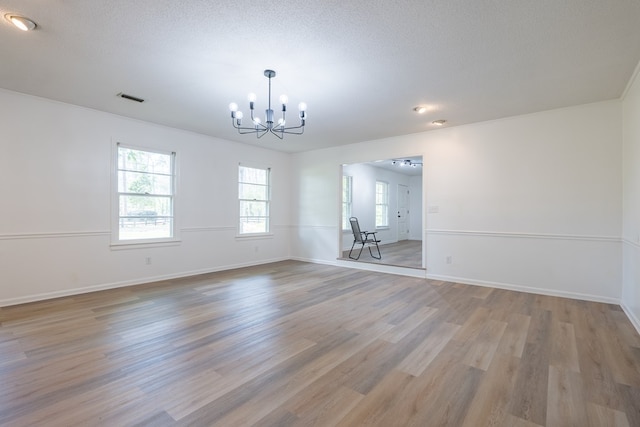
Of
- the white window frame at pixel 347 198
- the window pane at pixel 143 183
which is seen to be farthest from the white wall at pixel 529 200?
the window pane at pixel 143 183

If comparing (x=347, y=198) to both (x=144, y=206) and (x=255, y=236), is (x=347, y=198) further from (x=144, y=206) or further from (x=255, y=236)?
(x=144, y=206)

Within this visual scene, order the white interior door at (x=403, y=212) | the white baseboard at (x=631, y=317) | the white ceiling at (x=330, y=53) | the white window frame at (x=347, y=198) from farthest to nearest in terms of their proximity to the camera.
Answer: the white interior door at (x=403, y=212) → the white window frame at (x=347, y=198) → the white baseboard at (x=631, y=317) → the white ceiling at (x=330, y=53)

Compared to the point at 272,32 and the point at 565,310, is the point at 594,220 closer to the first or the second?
the point at 565,310

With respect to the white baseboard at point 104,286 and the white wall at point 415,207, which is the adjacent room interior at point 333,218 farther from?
the white wall at point 415,207

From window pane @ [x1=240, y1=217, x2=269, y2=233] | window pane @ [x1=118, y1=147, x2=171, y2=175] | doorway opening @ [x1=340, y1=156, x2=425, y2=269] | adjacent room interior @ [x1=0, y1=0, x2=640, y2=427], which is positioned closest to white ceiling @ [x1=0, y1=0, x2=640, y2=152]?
adjacent room interior @ [x1=0, y1=0, x2=640, y2=427]

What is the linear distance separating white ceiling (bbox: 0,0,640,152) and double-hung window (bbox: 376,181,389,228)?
5599 mm

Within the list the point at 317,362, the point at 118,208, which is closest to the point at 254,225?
the point at 118,208

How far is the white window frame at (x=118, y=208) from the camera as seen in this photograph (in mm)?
4566

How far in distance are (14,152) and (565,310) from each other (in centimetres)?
691

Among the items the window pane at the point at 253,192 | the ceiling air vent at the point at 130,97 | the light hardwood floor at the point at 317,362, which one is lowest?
the light hardwood floor at the point at 317,362

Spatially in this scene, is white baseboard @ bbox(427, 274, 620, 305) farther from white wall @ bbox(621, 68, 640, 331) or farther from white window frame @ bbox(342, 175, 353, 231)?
white window frame @ bbox(342, 175, 353, 231)

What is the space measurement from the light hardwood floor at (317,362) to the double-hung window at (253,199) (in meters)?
2.63

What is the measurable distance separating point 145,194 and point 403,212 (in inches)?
338

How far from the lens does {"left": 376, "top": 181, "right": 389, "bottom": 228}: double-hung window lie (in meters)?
9.77
